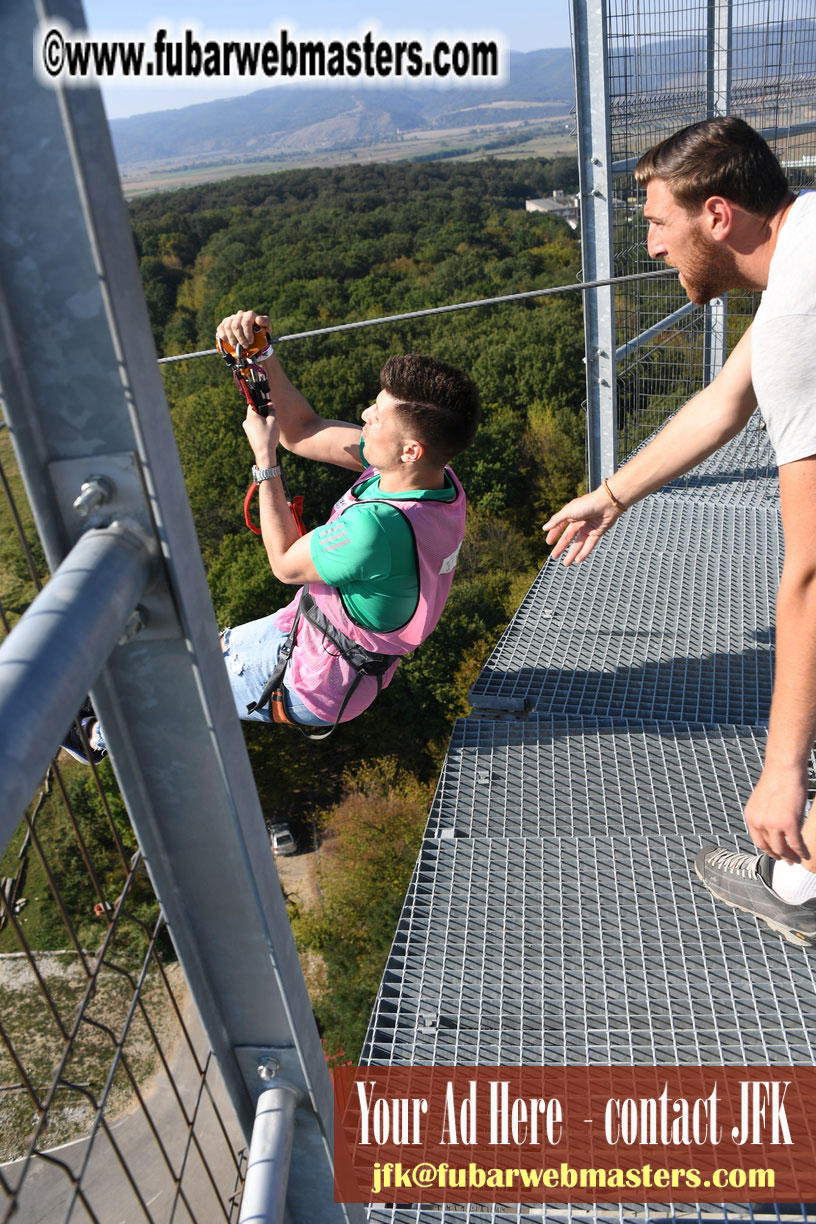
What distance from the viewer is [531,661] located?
183 inches

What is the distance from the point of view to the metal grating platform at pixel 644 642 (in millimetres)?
4203

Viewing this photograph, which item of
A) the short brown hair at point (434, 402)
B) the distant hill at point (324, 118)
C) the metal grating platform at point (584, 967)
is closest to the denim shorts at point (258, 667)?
the metal grating platform at point (584, 967)

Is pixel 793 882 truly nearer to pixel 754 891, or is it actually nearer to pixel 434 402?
pixel 754 891

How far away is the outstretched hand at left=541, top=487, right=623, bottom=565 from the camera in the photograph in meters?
2.78

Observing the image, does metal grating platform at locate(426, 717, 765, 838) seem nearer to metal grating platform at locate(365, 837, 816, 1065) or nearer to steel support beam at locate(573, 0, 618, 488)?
metal grating platform at locate(365, 837, 816, 1065)

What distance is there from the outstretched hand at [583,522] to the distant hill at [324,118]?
78216 millimetres

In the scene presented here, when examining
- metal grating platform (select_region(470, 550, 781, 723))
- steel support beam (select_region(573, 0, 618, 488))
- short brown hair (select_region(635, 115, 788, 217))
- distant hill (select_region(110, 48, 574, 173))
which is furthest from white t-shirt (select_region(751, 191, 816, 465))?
distant hill (select_region(110, 48, 574, 173))

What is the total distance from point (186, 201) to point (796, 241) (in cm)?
7016

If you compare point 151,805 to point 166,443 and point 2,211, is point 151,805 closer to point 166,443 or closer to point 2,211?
point 166,443

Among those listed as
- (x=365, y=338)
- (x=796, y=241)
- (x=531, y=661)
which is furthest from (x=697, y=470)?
(x=365, y=338)

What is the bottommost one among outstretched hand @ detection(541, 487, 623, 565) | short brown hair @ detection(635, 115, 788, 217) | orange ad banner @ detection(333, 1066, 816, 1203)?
orange ad banner @ detection(333, 1066, 816, 1203)

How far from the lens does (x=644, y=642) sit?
182 inches

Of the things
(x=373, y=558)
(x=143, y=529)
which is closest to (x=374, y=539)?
(x=373, y=558)

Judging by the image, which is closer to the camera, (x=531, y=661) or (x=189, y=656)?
(x=189, y=656)
